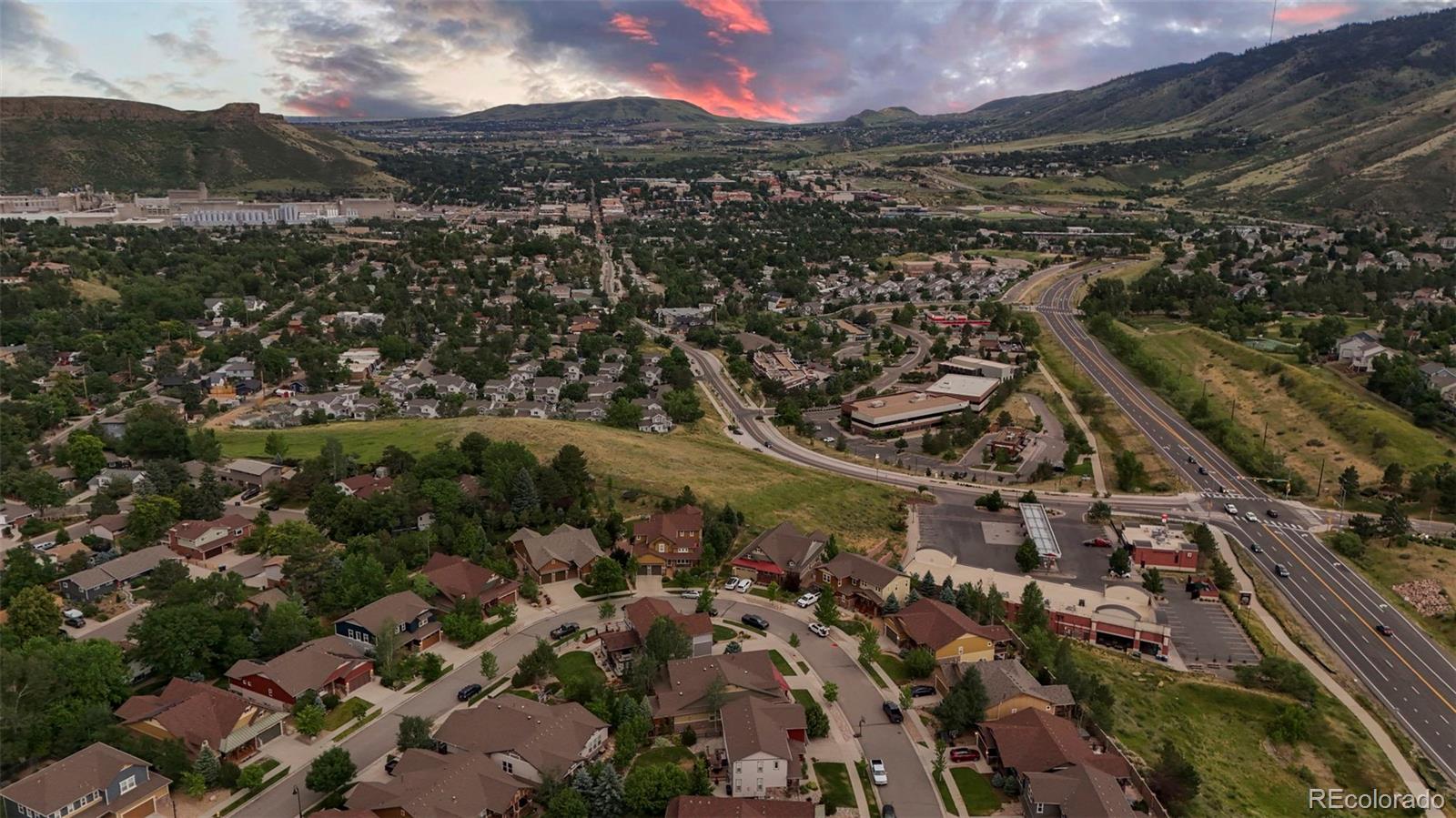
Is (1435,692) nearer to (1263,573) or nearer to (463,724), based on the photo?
(1263,573)

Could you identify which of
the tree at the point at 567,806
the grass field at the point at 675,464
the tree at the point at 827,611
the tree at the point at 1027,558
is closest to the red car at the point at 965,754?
the tree at the point at 827,611

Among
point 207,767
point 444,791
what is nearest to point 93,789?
point 207,767

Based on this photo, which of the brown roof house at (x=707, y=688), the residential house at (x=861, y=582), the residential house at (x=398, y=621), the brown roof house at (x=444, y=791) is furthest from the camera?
the residential house at (x=861, y=582)

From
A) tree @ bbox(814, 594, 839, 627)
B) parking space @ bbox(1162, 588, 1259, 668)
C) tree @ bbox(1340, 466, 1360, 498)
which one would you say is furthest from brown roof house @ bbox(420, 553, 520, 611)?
tree @ bbox(1340, 466, 1360, 498)

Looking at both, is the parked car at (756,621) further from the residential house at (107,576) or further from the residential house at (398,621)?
the residential house at (107,576)

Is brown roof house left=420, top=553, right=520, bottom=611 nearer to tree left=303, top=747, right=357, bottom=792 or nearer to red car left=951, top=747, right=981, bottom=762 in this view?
tree left=303, top=747, right=357, bottom=792

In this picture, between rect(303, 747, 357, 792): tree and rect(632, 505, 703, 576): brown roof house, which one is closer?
rect(303, 747, 357, 792): tree

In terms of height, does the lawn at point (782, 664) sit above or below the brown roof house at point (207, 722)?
below
